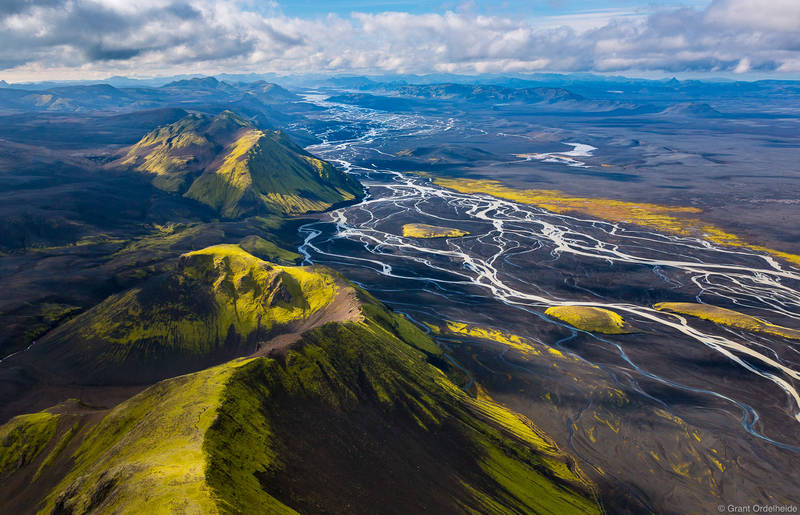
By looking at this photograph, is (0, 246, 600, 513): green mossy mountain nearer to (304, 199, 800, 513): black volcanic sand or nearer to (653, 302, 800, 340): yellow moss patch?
(304, 199, 800, 513): black volcanic sand

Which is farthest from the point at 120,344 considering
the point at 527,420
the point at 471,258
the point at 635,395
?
the point at 471,258

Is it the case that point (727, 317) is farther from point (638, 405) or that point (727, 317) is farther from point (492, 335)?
point (492, 335)

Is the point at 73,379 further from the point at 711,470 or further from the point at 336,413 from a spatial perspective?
the point at 711,470

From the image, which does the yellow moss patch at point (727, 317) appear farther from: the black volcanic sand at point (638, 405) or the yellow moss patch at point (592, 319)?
the yellow moss patch at point (592, 319)

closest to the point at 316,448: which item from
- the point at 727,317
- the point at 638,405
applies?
the point at 638,405

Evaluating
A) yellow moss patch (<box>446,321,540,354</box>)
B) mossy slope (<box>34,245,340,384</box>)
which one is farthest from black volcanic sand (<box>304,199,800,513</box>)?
mossy slope (<box>34,245,340,384</box>)

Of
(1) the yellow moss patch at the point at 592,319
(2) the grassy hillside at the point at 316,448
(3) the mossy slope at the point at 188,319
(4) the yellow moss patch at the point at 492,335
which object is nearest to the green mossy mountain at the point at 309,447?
(2) the grassy hillside at the point at 316,448

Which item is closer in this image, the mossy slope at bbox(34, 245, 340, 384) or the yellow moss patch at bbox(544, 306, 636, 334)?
the mossy slope at bbox(34, 245, 340, 384)
